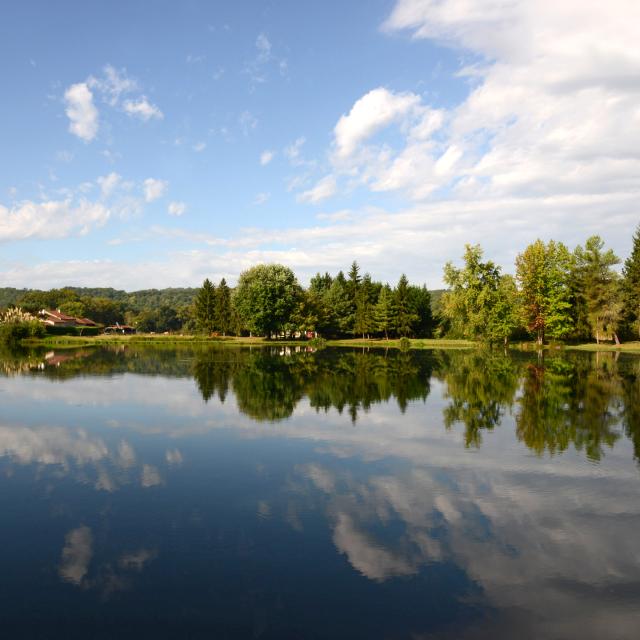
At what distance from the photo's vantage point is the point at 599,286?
3108 inches

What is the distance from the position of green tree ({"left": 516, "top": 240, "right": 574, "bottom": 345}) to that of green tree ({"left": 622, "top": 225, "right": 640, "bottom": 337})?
7.74 metres

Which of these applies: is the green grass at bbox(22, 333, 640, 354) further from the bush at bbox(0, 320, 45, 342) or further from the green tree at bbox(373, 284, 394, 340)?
the green tree at bbox(373, 284, 394, 340)

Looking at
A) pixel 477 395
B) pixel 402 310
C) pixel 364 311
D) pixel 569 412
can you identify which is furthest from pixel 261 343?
pixel 569 412

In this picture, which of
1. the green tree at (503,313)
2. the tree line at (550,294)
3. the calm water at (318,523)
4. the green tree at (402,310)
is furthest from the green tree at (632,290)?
the calm water at (318,523)

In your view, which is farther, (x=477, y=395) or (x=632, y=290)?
(x=632, y=290)

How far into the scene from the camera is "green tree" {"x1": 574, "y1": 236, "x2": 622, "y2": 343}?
76500mm

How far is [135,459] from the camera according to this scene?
610 inches

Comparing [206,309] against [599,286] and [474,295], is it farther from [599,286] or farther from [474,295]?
[599,286]

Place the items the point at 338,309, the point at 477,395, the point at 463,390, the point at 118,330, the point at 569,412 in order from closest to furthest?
the point at 569,412
the point at 477,395
the point at 463,390
the point at 338,309
the point at 118,330

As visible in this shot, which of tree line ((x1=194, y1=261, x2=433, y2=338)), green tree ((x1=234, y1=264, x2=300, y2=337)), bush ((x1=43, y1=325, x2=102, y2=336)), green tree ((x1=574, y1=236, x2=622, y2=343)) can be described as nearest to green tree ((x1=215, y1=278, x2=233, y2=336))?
tree line ((x1=194, y1=261, x2=433, y2=338))

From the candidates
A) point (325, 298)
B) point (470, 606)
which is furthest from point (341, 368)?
point (325, 298)

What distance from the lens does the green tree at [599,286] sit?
76500 millimetres

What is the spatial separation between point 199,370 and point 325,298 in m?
67.1

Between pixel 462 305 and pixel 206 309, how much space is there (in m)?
54.9
